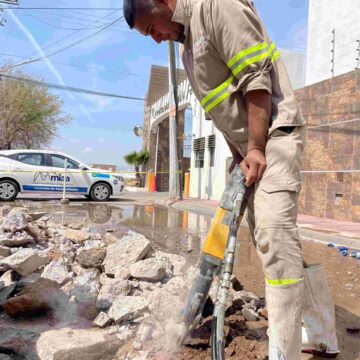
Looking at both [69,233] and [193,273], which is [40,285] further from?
[69,233]

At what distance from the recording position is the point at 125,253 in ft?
11.8

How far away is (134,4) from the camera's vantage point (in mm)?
1956

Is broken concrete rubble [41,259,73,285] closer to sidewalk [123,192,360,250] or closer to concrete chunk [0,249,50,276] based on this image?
concrete chunk [0,249,50,276]

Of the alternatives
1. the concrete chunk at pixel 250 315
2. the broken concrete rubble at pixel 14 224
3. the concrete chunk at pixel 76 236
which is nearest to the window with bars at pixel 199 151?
the concrete chunk at pixel 76 236

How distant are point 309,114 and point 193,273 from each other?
829cm

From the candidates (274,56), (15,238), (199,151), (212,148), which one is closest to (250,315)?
(274,56)

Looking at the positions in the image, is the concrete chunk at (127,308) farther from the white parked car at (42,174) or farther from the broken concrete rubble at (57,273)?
the white parked car at (42,174)

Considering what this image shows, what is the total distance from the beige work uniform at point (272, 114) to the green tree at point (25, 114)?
29.2 metres

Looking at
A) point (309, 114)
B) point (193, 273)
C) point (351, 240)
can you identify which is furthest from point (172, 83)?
point (193, 273)

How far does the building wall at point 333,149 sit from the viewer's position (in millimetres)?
8977

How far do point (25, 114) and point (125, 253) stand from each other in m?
28.4

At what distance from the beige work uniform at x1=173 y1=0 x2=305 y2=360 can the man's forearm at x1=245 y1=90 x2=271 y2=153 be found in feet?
0.11

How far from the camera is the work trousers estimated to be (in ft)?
5.74

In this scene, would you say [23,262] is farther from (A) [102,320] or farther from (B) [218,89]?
(B) [218,89]
